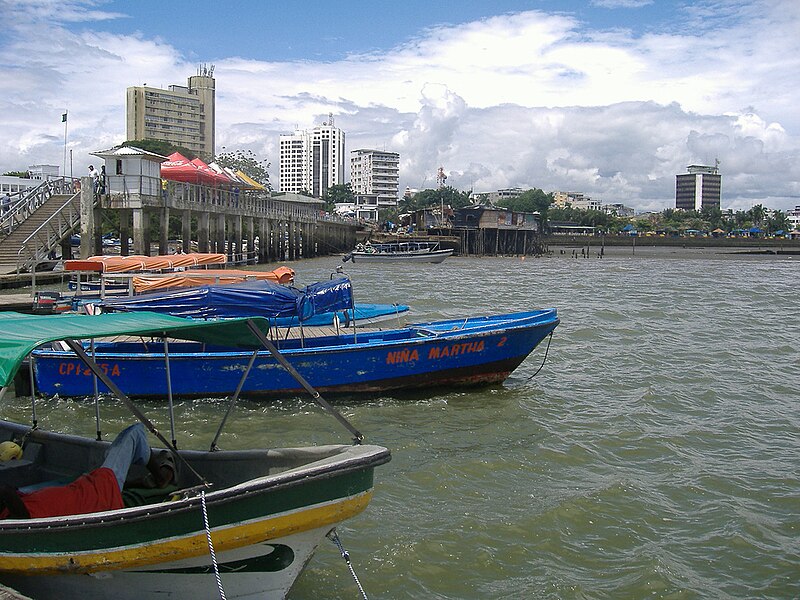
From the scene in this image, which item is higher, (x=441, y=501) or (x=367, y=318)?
(x=367, y=318)

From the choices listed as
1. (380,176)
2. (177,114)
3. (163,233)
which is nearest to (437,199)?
(380,176)

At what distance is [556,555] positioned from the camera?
722 centimetres

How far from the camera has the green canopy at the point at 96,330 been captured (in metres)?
5.15

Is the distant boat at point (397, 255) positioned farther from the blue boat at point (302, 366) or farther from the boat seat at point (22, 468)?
the boat seat at point (22, 468)

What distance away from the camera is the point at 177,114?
441 ft

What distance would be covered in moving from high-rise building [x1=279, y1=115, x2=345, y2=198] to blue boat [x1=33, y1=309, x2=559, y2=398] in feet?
587

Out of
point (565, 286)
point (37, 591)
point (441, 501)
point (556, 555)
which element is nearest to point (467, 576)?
point (556, 555)

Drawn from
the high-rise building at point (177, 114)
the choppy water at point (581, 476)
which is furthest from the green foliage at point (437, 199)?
the choppy water at point (581, 476)

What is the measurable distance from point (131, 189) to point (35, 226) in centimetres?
379

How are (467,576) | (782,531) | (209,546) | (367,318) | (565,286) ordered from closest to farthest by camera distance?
1. (209,546)
2. (467,576)
3. (782,531)
4. (367,318)
5. (565,286)

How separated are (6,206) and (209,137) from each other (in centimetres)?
11513

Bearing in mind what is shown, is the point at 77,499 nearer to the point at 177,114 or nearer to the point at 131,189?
the point at 131,189

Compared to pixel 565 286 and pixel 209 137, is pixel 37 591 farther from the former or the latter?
pixel 209 137

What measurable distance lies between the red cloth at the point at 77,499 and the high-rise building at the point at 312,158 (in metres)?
186
